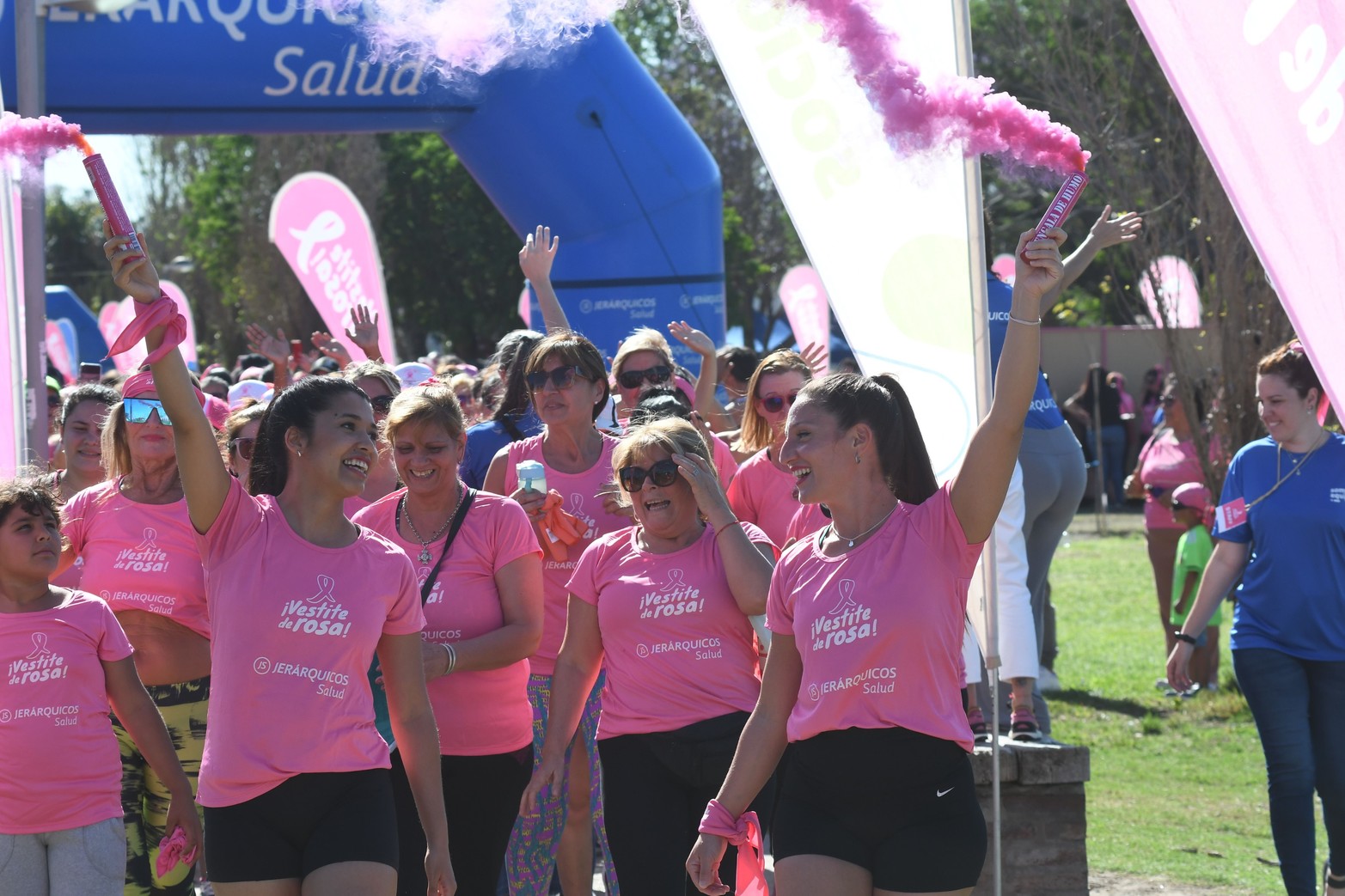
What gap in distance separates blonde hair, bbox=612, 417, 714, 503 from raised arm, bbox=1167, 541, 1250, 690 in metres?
2.11

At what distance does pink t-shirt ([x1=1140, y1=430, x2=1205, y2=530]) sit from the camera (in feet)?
36.0

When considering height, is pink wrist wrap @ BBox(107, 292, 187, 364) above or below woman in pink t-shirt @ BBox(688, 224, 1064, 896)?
above

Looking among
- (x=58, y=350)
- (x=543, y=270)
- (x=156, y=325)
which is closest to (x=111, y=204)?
(x=156, y=325)

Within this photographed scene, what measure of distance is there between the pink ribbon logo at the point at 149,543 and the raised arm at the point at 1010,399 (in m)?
2.55

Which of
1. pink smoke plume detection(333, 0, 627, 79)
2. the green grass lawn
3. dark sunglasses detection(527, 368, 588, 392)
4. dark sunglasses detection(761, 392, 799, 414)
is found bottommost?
the green grass lawn

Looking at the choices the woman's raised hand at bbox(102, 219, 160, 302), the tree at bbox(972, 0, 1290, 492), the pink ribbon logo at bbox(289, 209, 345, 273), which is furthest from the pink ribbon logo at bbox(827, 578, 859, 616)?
the pink ribbon logo at bbox(289, 209, 345, 273)

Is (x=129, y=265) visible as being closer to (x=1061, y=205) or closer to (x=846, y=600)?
(x=846, y=600)

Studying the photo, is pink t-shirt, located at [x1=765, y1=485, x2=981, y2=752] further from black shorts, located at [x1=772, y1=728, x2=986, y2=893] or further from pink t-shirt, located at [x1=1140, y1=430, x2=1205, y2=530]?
pink t-shirt, located at [x1=1140, y1=430, x2=1205, y2=530]

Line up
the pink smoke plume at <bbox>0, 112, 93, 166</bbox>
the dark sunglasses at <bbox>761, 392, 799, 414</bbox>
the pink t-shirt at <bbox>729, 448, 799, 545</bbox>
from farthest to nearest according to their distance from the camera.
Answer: the dark sunglasses at <bbox>761, 392, 799, 414</bbox>, the pink t-shirt at <bbox>729, 448, 799, 545</bbox>, the pink smoke plume at <bbox>0, 112, 93, 166</bbox>

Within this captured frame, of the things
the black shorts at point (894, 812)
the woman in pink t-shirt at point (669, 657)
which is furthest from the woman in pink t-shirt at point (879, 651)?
the woman in pink t-shirt at point (669, 657)

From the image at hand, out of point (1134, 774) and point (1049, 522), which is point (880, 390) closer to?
point (1049, 522)

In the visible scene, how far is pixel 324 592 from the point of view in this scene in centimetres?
359

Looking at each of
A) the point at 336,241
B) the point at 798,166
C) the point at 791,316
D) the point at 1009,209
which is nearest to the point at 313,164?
the point at 1009,209

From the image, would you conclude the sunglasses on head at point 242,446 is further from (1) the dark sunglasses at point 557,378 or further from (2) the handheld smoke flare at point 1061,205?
(2) the handheld smoke flare at point 1061,205
